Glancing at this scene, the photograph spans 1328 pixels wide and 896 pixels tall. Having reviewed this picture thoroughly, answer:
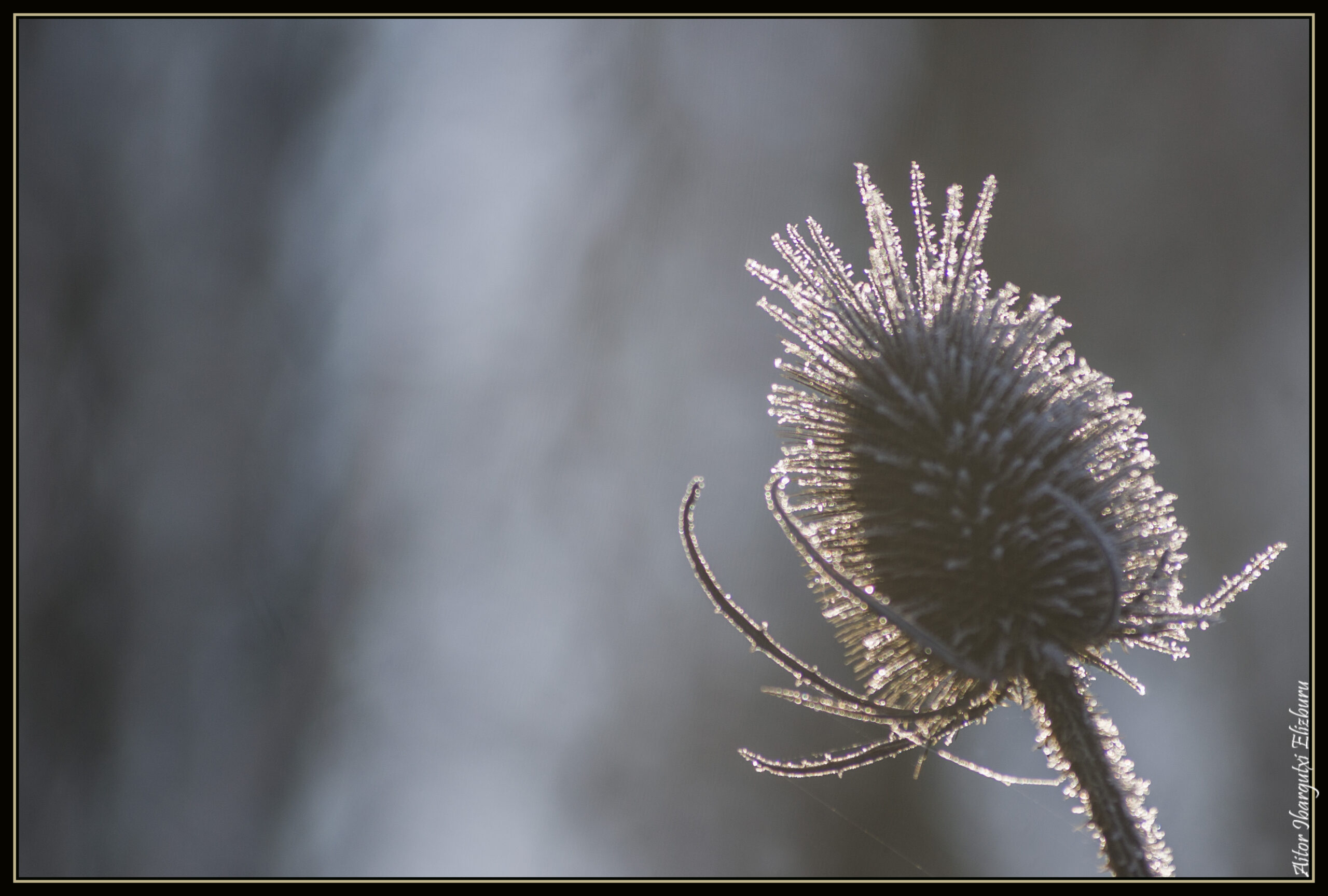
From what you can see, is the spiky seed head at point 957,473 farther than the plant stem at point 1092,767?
Yes

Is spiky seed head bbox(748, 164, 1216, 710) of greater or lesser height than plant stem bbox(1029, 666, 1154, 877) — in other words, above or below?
above

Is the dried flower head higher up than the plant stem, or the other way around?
the dried flower head

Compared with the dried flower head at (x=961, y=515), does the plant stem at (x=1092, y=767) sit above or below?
below

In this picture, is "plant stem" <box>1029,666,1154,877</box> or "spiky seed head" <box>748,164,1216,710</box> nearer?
"plant stem" <box>1029,666,1154,877</box>

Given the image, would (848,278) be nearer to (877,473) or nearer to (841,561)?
(877,473)

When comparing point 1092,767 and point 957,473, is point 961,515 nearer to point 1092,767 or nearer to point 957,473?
point 957,473

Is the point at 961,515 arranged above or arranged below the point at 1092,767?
above

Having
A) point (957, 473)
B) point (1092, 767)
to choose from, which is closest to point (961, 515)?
point (957, 473)
